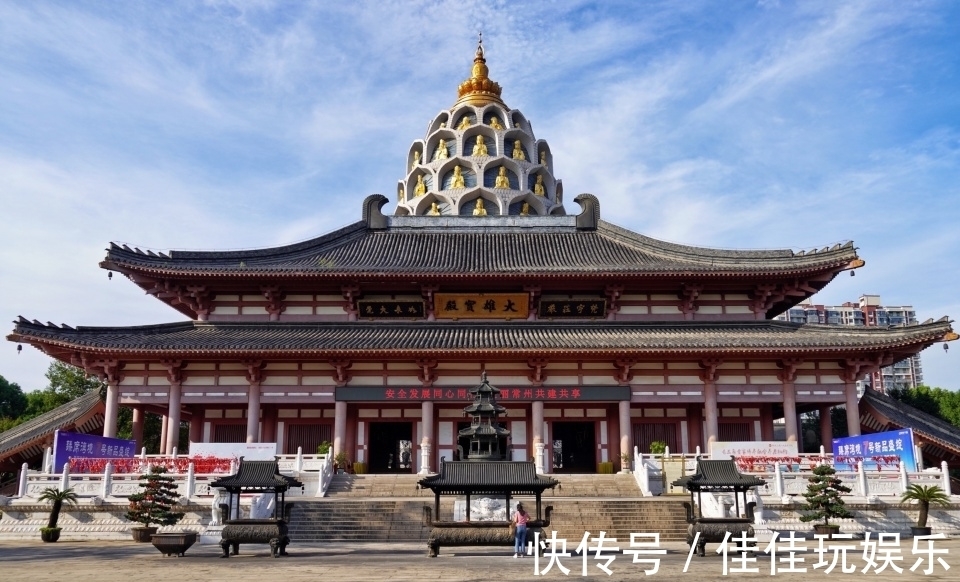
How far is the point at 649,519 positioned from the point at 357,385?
13.1 m

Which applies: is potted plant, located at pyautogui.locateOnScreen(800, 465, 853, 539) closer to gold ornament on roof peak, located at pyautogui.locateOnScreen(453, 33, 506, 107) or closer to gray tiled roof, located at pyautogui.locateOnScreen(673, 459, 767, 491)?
gray tiled roof, located at pyautogui.locateOnScreen(673, 459, 767, 491)

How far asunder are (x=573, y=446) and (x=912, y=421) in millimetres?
14868

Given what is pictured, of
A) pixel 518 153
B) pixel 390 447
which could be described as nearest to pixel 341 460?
pixel 390 447

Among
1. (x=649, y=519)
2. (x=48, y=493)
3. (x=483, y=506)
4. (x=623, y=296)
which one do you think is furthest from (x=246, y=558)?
(x=623, y=296)

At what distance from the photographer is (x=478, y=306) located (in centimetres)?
3291

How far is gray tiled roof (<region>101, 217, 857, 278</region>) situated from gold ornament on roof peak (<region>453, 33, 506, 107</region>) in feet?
62.8

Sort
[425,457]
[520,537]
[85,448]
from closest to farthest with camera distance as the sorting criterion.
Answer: [520,537] < [85,448] < [425,457]

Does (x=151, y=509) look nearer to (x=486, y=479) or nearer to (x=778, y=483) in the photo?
(x=486, y=479)

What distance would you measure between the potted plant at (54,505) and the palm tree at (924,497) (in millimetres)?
24628

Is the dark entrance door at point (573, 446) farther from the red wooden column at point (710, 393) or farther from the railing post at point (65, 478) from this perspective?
the railing post at point (65, 478)

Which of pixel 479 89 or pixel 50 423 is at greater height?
pixel 479 89

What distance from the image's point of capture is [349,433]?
31500 millimetres

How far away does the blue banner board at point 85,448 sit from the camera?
23.5m

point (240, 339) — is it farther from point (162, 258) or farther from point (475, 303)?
point (475, 303)
